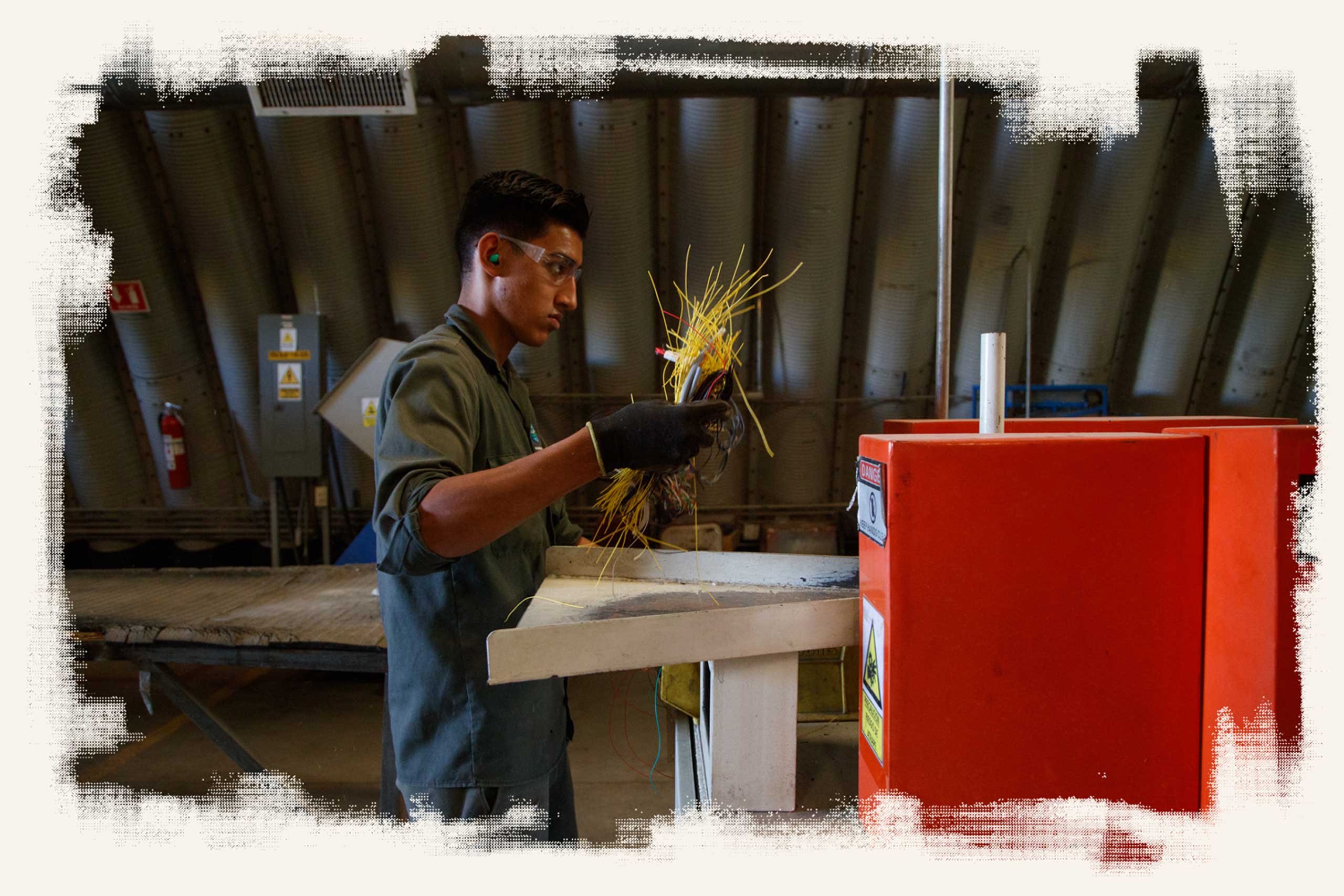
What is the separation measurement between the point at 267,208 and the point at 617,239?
1679 millimetres

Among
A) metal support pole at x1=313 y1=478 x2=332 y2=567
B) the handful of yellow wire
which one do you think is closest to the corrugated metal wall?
metal support pole at x1=313 y1=478 x2=332 y2=567

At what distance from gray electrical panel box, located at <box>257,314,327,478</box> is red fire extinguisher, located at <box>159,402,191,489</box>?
1.70 ft

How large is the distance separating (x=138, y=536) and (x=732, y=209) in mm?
3462

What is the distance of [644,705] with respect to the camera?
131 inches

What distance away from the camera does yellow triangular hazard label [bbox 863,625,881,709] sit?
806mm

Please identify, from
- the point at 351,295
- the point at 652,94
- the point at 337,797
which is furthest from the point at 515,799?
the point at 351,295

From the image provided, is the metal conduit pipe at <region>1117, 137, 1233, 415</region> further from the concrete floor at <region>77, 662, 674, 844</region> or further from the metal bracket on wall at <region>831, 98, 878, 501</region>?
the concrete floor at <region>77, 662, 674, 844</region>

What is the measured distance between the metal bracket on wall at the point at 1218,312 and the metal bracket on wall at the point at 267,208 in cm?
447

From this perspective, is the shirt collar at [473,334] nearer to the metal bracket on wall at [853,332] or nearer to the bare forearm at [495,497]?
the bare forearm at [495,497]

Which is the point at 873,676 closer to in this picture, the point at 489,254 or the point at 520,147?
the point at 489,254

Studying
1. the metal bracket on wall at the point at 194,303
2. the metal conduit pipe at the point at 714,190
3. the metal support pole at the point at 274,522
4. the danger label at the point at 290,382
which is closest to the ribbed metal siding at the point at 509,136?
the metal conduit pipe at the point at 714,190

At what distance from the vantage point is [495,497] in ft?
3.16

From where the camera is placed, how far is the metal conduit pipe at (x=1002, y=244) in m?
3.21

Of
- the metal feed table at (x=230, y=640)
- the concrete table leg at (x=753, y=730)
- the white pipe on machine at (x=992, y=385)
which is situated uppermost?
the white pipe on machine at (x=992, y=385)
